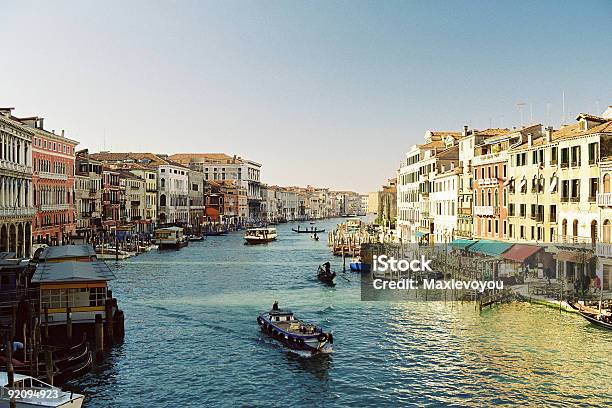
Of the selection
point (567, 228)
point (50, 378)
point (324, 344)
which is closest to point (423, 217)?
point (567, 228)

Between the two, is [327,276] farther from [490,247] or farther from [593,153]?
[593,153]

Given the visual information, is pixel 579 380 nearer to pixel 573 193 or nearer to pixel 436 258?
pixel 573 193

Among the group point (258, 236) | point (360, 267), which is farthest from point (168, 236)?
point (360, 267)

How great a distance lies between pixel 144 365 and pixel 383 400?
710 centimetres

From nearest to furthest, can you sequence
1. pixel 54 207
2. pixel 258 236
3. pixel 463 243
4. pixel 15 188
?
pixel 15 188 < pixel 463 243 < pixel 54 207 < pixel 258 236

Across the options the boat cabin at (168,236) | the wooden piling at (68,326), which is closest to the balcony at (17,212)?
the wooden piling at (68,326)

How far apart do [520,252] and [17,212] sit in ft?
85.6

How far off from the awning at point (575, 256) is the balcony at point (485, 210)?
25.0 feet

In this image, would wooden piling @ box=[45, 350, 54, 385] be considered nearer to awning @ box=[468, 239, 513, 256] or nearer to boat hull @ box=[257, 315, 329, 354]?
boat hull @ box=[257, 315, 329, 354]

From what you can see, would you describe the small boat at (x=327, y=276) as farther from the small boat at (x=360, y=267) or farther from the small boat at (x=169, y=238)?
the small boat at (x=169, y=238)

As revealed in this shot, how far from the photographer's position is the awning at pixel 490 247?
100 feet

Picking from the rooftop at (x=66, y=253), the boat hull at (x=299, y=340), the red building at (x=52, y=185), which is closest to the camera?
the boat hull at (x=299, y=340)

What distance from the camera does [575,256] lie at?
25781 millimetres

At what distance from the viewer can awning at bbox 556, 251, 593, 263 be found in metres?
25.2
